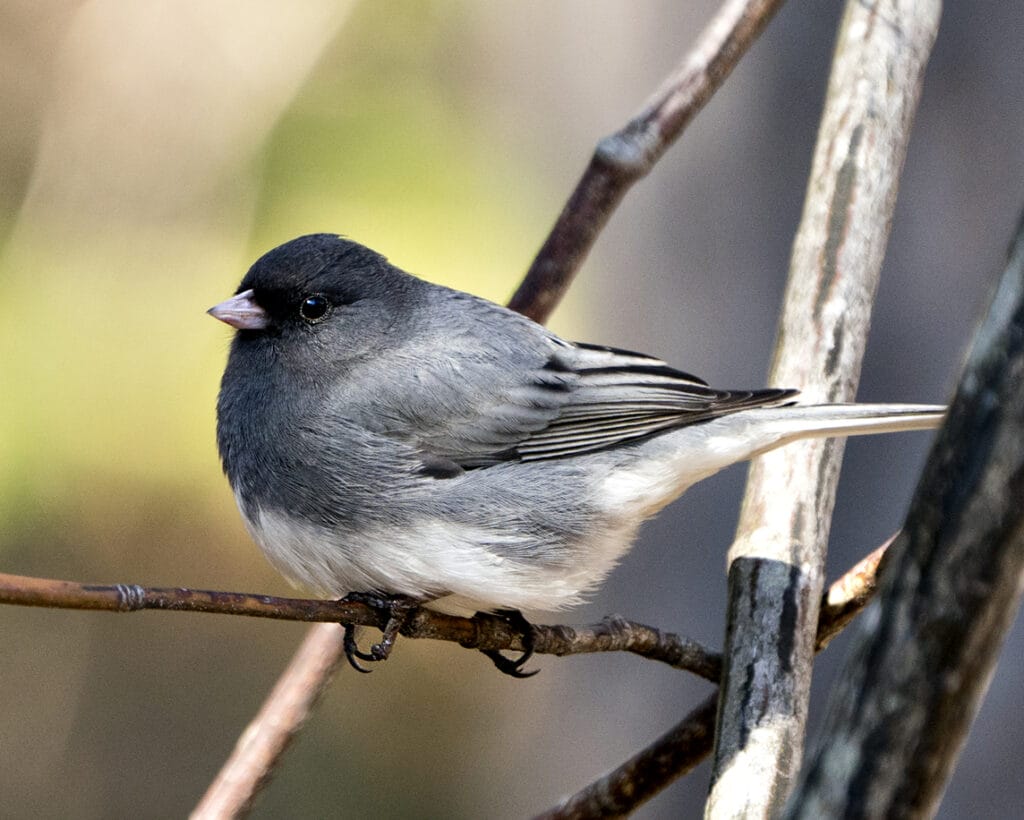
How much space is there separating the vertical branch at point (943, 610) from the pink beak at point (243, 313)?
1712 millimetres

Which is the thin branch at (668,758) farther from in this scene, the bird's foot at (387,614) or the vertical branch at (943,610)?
the vertical branch at (943,610)

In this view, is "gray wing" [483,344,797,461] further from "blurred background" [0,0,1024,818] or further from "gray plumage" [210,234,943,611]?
"blurred background" [0,0,1024,818]

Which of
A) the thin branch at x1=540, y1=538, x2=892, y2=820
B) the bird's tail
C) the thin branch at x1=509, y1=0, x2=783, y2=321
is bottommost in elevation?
the thin branch at x1=540, y1=538, x2=892, y2=820

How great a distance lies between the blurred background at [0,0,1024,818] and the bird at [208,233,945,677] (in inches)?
52.4

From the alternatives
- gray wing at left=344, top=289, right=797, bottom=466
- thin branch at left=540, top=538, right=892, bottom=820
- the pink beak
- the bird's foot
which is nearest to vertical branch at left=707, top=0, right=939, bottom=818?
thin branch at left=540, top=538, right=892, bottom=820

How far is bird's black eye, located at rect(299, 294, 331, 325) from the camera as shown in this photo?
2.37 meters

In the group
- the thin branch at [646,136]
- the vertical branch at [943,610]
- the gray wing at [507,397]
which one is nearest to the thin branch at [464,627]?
the gray wing at [507,397]

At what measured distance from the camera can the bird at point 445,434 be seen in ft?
6.65

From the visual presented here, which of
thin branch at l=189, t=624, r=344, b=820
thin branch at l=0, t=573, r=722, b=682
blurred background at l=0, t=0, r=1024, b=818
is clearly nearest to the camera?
thin branch at l=0, t=573, r=722, b=682

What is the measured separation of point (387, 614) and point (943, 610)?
1192 mm

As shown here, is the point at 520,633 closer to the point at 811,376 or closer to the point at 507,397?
the point at 507,397

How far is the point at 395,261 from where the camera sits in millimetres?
4762

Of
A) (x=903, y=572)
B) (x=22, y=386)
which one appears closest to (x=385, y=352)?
(x=903, y=572)

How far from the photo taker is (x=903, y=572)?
0.81 m
